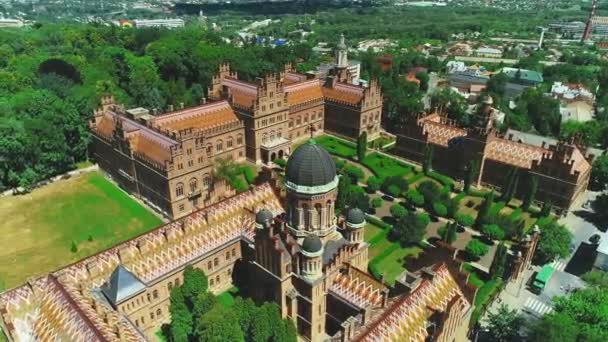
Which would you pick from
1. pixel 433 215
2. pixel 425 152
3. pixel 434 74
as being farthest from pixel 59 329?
pixel 434 74

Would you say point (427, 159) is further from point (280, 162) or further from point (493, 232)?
point (280, 162)

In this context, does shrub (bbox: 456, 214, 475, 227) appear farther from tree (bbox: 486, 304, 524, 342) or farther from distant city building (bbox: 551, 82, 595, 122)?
distant city building (bbox: 551, 82, 595, 122)

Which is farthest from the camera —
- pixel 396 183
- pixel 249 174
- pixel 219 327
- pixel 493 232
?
pixel 249 174

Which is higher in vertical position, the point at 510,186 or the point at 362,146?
the point at 362,146

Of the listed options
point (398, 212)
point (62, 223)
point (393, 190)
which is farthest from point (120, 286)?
point (393, 190)

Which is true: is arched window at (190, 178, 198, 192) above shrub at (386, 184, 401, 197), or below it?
above

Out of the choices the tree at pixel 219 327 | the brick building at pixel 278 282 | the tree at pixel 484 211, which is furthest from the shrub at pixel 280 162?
the tree at pixel 219 327

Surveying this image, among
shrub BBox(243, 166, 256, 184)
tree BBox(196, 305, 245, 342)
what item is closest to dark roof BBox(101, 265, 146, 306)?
tree BBox(196, 305, 245, 342)

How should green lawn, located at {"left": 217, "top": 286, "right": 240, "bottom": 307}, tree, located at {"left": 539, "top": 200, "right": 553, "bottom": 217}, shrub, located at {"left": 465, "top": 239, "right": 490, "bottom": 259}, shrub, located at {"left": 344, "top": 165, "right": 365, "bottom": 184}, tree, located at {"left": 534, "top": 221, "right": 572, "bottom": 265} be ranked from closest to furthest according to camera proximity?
green lawn, located at {"left": 217, "top": 286, "right": 240, "bottom": 307} < tree, located at {"left": 534, "top": 221, "right": 572, "bottom": 265} < shrub, located at {"left": 465, "top": 239, "right": 490, "bottom": 259} < tree, located at {"left": 539, "top": 200, "right": 553, "bottom": 217} < shrub, located at {"left": 344, "top": 165, "right": 365, "bottom": 184}
